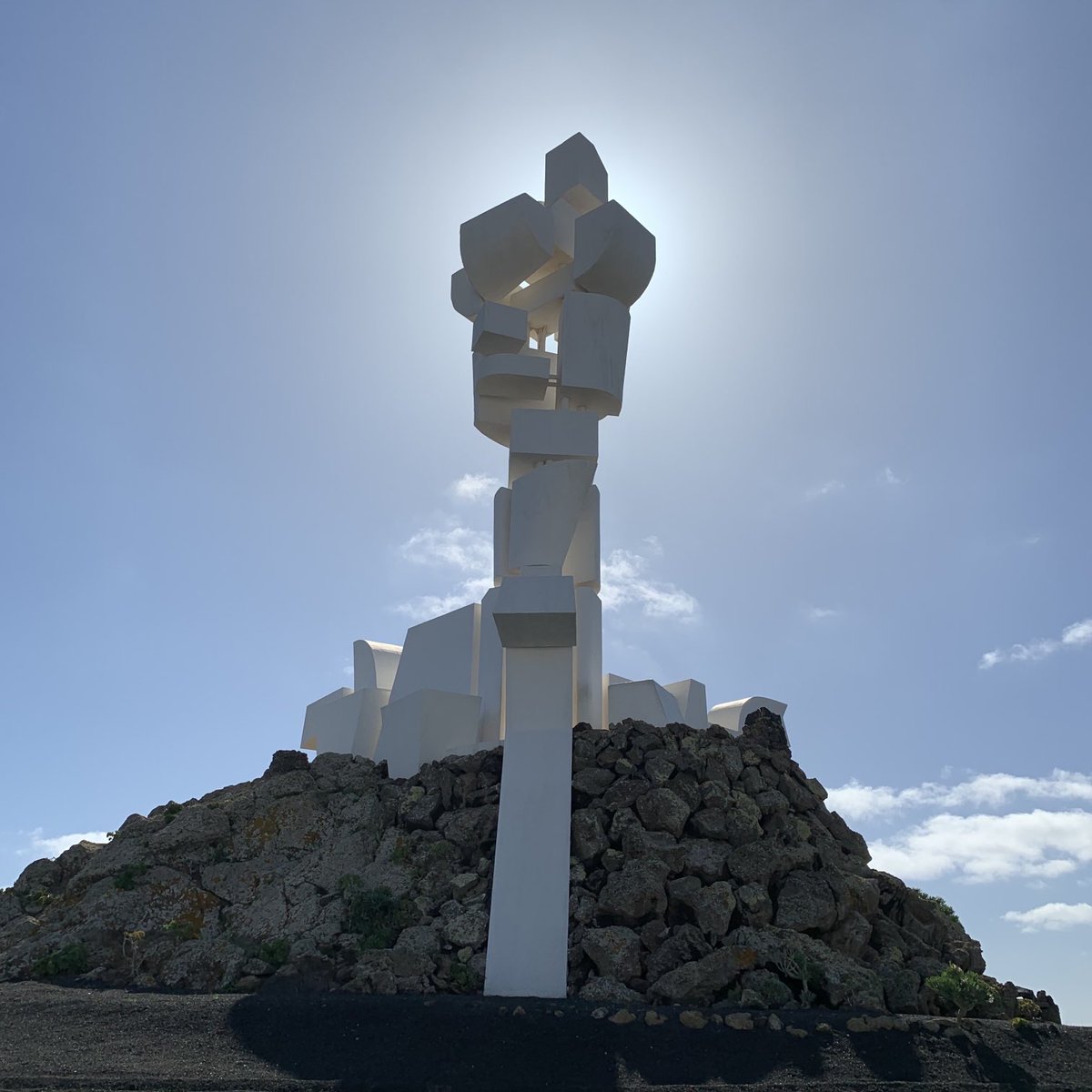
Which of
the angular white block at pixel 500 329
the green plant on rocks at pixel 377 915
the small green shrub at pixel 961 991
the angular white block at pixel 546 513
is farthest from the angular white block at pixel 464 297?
the small green shrub at pixel 961 991

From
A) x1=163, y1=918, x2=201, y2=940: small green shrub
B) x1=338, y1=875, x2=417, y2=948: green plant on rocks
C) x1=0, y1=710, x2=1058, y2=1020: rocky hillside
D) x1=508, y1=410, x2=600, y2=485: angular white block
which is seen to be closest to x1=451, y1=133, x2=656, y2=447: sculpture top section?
x1=508, y1=410, x2=600, y2=485: angular white block

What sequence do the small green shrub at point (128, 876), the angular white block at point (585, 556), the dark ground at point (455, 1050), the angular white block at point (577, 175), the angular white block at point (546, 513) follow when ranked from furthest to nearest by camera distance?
the angular white block at point (577, 175)
the angular white block at point (585, 556)
the angular white block at point (546, 513)
the small green shrub at point (128, 876)
the dark ground at point (455, 1050)

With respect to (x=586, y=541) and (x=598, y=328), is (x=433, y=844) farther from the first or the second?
(x=598, y=328)

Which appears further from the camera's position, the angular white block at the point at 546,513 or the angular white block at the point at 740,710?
the angular white block at the point at 740,710

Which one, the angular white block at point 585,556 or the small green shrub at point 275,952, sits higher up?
the angular white block at point 585,556

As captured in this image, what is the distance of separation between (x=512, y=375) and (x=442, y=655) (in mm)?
4524

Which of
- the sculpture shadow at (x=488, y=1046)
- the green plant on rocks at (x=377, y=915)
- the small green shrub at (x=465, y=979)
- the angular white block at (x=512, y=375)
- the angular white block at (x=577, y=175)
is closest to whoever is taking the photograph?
the sculpture shadow at (x=488, y=1046)

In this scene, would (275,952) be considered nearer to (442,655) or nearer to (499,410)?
(442,655)

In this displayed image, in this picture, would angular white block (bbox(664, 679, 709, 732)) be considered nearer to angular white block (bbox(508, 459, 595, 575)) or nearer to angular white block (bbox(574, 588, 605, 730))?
angular white block (bbox(574, 588, 605, 730))

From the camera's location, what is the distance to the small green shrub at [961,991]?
10.9 metres

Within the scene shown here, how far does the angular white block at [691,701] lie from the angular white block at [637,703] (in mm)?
1108

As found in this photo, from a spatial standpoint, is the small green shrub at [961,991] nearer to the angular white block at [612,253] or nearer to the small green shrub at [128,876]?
the small green shrub at [128,876]

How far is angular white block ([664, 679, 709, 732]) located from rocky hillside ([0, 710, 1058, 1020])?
169cm

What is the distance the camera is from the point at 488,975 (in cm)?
1134
